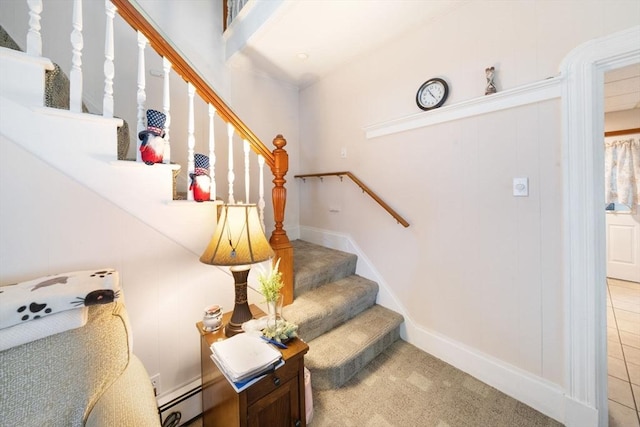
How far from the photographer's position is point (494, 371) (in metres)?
1.55

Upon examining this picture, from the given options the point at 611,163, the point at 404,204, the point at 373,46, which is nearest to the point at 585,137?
the point at 404,204

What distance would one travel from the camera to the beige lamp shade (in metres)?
1.11

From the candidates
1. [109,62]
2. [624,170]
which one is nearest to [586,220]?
[109,62]

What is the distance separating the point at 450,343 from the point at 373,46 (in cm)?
250

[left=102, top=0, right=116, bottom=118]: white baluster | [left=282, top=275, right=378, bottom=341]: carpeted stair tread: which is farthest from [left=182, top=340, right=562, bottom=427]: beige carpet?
[left=102, top=0, right=116, bottom=118]: white baluster

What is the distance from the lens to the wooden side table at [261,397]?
0.95 metres

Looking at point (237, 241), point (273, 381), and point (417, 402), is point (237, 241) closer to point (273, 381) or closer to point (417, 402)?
point (273, 381)

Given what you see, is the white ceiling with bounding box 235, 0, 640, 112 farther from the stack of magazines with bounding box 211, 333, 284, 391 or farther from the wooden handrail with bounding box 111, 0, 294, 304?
the stack of magazines with bounding box 211, 333, 284, 391

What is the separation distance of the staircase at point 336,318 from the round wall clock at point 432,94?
4.80ft

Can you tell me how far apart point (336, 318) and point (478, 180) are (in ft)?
4.60

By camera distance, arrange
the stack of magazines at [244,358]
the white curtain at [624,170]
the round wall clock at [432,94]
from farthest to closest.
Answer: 1. the white curtain at [624,170]
2. the round wall clock at [432,94]
3. the stack of magazines at [244,358]

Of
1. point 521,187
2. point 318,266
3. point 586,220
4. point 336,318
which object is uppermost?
point 521,187

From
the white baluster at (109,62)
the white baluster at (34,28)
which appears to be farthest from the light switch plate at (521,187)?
the white baluster at (34,28)

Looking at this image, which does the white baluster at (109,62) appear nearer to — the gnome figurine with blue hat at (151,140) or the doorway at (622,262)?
the gnome figurine with blue hat at (151,140)
